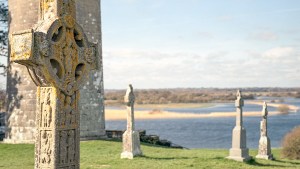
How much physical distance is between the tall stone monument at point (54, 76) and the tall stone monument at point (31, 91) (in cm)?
1568

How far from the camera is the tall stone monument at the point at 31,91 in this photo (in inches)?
840

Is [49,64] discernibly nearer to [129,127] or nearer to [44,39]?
[44,39]

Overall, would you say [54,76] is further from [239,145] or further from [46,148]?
[239,145]

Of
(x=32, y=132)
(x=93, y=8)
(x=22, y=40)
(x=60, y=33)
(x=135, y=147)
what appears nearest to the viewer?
(x=22, y=40)

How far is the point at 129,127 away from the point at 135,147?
83cm

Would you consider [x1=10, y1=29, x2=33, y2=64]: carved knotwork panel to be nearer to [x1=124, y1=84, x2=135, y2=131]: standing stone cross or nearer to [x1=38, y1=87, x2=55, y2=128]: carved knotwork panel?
[x1=38, y1=87, x2=55, y2=128]: carved knotwork panel

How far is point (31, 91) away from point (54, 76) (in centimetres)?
1644

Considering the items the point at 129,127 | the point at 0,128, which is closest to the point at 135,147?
the point at 129,127

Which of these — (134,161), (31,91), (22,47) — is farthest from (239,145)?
(22,47)

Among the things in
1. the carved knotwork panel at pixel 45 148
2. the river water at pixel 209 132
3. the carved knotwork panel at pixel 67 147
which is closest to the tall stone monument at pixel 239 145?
the carved knotwork panel at pixel 67 147

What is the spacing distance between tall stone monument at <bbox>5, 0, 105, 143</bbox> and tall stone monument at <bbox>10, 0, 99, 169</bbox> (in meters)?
15.7

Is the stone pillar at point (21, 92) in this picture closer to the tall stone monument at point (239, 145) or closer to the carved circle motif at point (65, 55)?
the tall stone monument at point (239, 145)

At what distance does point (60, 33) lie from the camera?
18.9 feet

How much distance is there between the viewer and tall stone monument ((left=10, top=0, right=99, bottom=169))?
540 centimetres
